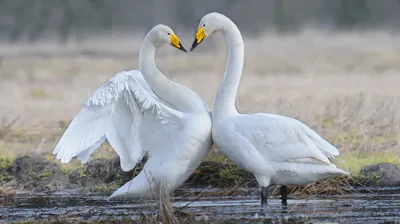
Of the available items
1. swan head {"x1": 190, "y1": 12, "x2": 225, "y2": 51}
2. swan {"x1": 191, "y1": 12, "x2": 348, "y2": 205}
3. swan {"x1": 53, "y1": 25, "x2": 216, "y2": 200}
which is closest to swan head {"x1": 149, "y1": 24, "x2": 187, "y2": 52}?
swan {"x1": 53, "y1": 25, "x2": 216, "y2": 200}

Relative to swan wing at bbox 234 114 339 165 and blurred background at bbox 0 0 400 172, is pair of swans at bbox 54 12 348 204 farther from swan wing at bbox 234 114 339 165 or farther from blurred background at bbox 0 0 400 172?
blurred background at bbox 0 0 400 172

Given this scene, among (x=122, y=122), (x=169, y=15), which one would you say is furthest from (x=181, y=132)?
(x=169, y=15)

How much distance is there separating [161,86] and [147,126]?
47 cm

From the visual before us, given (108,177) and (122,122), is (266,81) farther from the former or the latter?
(122,122)

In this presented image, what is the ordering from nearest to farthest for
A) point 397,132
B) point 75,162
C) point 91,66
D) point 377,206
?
point 377,206, point 75,162, point 397,132, point 91,66

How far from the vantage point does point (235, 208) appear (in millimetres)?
11031

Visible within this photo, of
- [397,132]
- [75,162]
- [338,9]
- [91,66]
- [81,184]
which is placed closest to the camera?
[81,184]

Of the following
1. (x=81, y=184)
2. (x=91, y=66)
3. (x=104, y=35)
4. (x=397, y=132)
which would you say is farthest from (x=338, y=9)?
(x=81, y=184)

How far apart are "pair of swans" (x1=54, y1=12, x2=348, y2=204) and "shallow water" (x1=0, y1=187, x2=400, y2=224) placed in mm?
297

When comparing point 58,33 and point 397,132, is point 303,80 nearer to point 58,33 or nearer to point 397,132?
point 397,132

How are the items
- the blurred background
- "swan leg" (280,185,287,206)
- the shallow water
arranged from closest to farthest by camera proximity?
the shallow water → "swan leg" (280,185,287,206) → the blurred background

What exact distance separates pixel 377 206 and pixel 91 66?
22354 millimetres

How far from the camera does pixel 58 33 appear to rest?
133 ft

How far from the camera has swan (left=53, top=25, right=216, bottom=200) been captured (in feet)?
37.1
